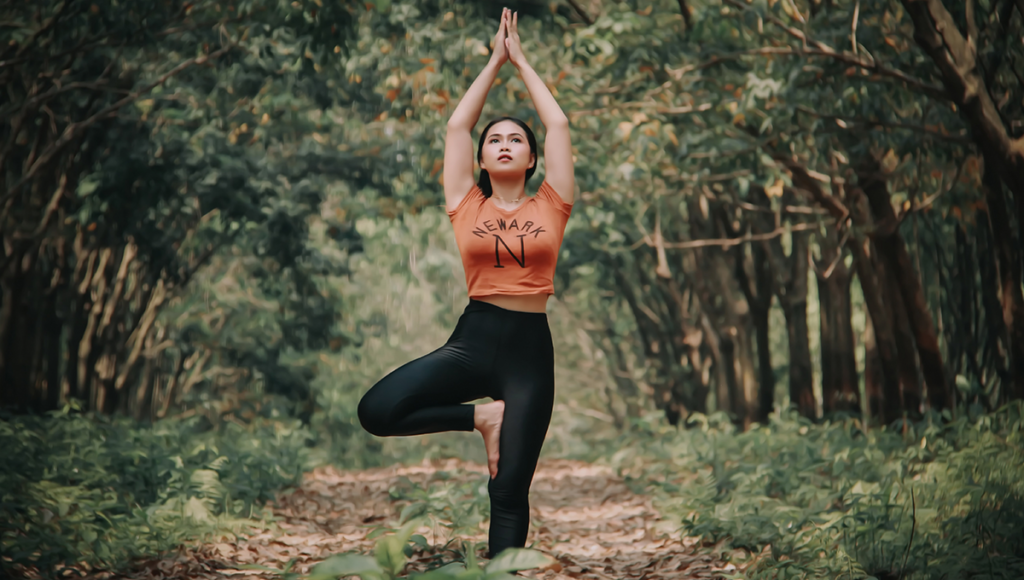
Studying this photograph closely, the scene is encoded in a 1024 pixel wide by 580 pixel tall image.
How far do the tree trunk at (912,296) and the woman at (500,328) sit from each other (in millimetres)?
7917

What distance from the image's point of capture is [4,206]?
38.4 feet

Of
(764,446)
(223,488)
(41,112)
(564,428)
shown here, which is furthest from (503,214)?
(564,428)

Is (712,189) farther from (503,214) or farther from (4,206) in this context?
(503,214)

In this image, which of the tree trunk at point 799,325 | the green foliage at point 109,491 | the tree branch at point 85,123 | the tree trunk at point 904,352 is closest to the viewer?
the green foliage at point 109,491

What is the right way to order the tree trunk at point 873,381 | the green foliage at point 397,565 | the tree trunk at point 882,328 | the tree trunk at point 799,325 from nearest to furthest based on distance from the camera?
the green foliage at point 397,565 → the tree trunk at point 882,328 → the tree trunk at point 873,381 → the tree trunk at point 799,325

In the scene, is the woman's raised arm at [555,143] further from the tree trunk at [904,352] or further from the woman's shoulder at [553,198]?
the tree trunk at [904,352]

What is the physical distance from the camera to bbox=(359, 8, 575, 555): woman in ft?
16.0

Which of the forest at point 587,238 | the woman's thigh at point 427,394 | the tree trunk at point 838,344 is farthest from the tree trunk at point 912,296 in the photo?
the woman's thigh at point 427,394

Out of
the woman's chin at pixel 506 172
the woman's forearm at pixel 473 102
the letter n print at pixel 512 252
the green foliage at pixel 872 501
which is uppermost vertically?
the woman's forearm at pixel 473 102

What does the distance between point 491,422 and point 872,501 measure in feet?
14.3

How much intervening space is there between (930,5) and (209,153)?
415 inches

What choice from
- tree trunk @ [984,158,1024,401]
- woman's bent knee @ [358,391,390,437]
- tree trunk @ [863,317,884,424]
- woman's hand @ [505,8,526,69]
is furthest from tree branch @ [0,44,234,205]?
tree trunk @ [863,317,884,424]

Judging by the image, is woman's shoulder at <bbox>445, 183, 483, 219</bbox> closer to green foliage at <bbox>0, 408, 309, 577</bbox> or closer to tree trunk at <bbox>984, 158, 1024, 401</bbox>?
green foliage at <bbox>0, 408, 309, 577</bbox>

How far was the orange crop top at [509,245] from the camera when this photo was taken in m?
4.98
